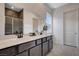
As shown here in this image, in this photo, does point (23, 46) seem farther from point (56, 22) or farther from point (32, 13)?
point (56, 22)

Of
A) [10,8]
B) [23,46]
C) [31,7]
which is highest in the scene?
[31,7]

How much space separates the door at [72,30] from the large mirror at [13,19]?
2.56m

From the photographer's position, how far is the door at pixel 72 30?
4.31 metres

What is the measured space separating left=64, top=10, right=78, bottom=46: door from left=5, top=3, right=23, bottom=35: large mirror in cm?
256

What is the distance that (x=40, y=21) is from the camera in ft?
11.2

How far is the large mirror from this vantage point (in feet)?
6.81

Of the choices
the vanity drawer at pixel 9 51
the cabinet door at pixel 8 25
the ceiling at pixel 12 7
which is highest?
the ceiling at pixel 12 7

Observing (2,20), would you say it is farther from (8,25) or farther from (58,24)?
(58,24)

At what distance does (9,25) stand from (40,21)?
1.51 m

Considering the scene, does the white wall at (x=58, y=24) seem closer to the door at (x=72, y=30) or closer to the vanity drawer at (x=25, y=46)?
the door at (x=72, y=30)

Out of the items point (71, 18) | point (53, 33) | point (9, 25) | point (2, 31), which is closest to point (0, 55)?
point (2, 31)

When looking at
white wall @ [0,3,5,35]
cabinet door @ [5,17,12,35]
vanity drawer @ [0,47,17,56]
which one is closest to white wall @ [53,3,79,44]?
cabinet door @ [5,17,12,35]

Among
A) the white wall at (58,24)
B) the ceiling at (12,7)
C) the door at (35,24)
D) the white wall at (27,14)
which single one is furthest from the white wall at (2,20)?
the white wall at (58,24)

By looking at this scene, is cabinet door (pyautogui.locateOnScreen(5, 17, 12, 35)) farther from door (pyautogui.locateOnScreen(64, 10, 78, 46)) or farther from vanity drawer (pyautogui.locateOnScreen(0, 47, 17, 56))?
door (pyautogui.locateOnScreen(64, 10, 78, 46))
